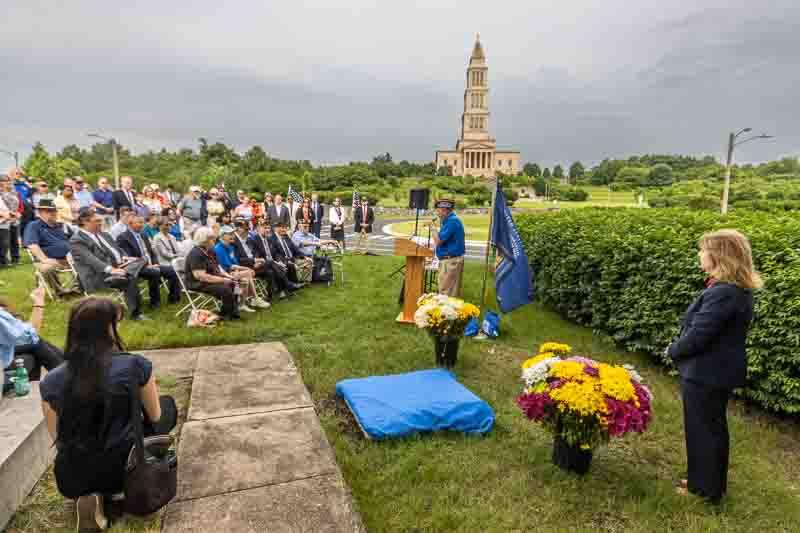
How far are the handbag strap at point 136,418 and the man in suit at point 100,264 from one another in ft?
16.1

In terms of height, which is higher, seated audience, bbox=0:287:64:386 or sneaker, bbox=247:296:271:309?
seated audience, bbox=0:287:64:386

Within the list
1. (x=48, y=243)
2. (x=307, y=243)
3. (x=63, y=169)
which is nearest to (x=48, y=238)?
(x=48, y=243)

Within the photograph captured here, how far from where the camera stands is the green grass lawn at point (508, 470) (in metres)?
2.87

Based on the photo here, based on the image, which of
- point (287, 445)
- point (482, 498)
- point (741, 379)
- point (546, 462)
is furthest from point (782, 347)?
point (287, 445)

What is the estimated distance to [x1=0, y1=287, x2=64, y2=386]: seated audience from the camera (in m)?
3.23

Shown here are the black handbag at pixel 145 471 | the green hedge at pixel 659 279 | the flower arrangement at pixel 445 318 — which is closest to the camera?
the black handbag at pixel 145 471

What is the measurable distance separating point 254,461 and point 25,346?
7.25ft

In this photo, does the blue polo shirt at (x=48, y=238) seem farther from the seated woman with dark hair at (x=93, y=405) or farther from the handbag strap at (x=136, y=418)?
the handbag strap at (x=136, y=418)

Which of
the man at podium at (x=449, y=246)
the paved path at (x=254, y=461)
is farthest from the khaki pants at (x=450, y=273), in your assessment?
the paved path at (x=254, y=461)

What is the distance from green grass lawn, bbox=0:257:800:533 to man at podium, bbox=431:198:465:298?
1.32m

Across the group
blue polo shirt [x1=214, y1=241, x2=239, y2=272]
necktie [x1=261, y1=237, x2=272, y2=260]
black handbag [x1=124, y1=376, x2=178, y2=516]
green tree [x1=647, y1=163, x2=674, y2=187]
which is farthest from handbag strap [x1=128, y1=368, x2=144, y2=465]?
green tree [x1=647, y1=163, x2=674, y2=187]

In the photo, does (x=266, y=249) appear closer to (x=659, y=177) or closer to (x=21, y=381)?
(x=21, y=381)

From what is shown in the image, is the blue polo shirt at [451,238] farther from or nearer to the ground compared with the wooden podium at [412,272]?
farther from the ground

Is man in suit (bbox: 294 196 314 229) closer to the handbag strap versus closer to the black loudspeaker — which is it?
the black loudspeaker
